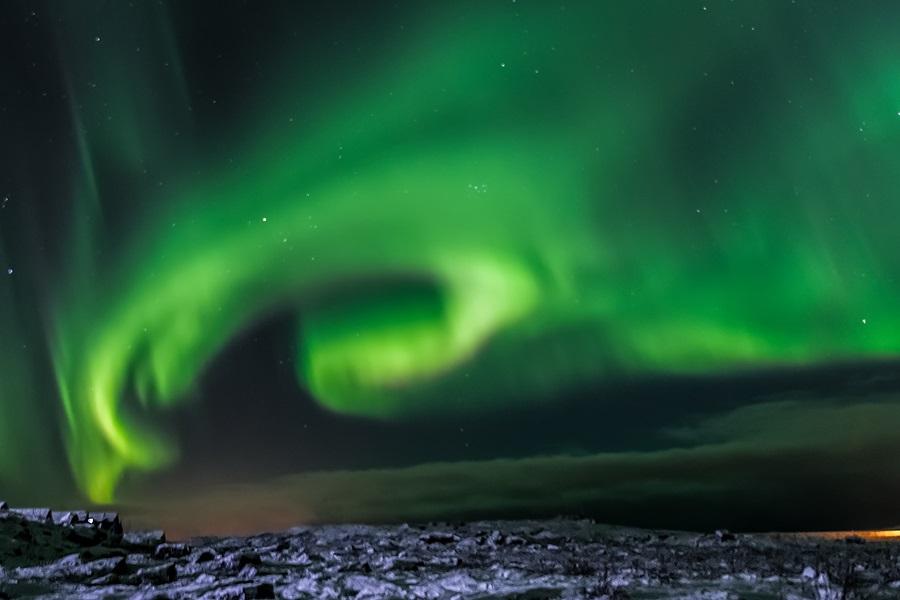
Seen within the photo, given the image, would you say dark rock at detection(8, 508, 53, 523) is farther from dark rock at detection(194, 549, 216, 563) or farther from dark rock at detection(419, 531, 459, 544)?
dark rock at detection(419, 531, 459, 544)

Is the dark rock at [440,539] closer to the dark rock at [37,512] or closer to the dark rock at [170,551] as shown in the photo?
the dark rock at [170,551]

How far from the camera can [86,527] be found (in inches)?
1101

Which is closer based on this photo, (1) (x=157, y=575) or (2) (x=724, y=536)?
(1) (x=157, y=575)

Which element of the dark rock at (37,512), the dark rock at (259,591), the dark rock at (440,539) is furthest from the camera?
the dark rock at (440,539)

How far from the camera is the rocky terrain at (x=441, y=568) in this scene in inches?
618

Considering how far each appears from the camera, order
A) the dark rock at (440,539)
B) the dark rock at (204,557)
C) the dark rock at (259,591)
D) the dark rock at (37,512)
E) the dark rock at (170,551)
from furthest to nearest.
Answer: the dark rock at (440,539) < the dark rock at (37,512) < the dark rock at (170,551) < the dark rock at (204,557) < the dark rock at (259,591)

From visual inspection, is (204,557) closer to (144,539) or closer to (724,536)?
(144,539)

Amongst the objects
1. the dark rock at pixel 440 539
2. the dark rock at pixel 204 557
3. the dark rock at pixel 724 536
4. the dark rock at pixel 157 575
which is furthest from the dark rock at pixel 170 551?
the dark rock at pixel 724 536

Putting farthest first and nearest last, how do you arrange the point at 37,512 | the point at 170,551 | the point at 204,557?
the point at 37,512 < the point at 170,551 < the point at 204,557

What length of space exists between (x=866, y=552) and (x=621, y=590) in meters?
16.0

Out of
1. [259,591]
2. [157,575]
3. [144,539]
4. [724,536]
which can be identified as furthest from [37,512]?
[724,536]

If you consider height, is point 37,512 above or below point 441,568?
above

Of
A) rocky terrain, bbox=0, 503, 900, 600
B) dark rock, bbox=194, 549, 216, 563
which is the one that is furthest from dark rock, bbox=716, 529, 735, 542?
dark rock, bbox=194, 549, 216, 563

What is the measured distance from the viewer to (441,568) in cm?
2166
